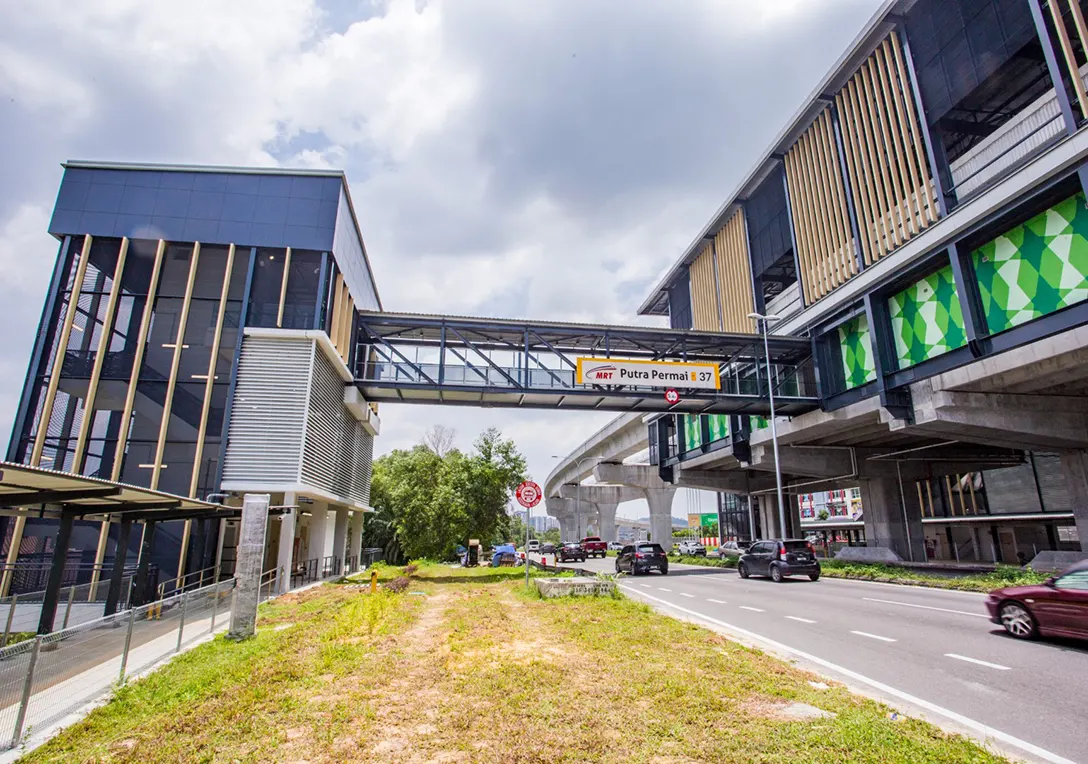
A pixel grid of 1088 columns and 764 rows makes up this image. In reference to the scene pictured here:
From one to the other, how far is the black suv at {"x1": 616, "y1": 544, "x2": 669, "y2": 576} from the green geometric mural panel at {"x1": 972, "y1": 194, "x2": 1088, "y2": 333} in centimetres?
1711

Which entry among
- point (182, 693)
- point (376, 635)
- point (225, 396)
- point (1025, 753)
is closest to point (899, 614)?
point (1025, 753)

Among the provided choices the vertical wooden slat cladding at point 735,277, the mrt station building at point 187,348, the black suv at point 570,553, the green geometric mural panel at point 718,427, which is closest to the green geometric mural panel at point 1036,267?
the vertical wooden slat cladding at point 735,277

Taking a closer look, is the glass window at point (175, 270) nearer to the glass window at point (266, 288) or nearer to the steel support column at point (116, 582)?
the glass window at point (266, 288)

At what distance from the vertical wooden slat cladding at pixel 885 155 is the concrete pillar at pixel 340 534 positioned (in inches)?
1160

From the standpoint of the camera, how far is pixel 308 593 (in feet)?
64.6

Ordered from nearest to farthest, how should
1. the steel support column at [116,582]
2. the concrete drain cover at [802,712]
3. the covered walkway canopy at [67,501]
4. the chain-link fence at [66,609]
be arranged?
the concrete drain cover at [802,712]
the covered walkway canopy at [67,501]
the chain-link fence at [66,609]
the steel support column at [116,582]

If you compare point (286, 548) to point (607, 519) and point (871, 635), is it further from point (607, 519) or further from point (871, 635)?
point (607, 519)

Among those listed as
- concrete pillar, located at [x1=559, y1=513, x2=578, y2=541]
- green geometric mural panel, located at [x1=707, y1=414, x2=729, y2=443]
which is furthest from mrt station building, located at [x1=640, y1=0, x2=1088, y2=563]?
concrete pillar, located at [x1=559, y1=513, x2=578, y2=541]

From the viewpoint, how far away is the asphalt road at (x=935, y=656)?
579 centimetres

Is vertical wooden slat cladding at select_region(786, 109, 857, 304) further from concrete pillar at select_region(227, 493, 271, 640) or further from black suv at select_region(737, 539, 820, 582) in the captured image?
concrete pillar at select_region(227, 493, 271, 640)

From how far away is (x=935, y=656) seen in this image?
878cm

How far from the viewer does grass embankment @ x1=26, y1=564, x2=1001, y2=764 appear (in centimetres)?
498

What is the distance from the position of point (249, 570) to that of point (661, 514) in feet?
152

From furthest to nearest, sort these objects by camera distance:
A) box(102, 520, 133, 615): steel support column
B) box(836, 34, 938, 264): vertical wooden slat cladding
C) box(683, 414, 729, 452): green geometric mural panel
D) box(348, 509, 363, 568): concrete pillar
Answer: box(683, 414, 729, 452): green geometric mural panel → box(348, 509, 363, 568): concrete pillar → box(836, 34, 938, 264): vertical wooden slat cladding → box(102, 520, 133, 615): steel support column
